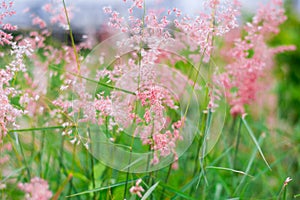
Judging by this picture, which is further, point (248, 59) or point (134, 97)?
point (248, 59)

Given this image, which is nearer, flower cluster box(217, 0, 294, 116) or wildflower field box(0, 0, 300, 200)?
wildflower field box(0, 0, 300, 200)

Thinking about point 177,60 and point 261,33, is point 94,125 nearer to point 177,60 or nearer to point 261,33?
point 177,60

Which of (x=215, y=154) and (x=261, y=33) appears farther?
(x=215, y=154)

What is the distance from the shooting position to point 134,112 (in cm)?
146

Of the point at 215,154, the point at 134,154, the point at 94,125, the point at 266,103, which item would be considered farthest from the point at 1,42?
the point at 266,103

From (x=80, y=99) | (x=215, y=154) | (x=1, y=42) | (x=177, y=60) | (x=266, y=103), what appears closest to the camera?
(x=1, y=42)

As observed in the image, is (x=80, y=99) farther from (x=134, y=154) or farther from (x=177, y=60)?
(x=177, y=60)

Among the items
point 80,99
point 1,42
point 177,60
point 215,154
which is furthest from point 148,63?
point 215,154

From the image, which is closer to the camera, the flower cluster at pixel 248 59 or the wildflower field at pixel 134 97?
the wildflower field at pixel 134 97

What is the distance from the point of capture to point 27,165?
1.86 metres

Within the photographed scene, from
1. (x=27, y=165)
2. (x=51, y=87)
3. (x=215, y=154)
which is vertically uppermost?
(x=51, y=87)

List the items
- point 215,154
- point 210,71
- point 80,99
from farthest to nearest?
point 215,154, point 210,71, point 80,99

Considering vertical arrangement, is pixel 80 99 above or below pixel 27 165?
above

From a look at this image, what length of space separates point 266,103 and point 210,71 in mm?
2156
